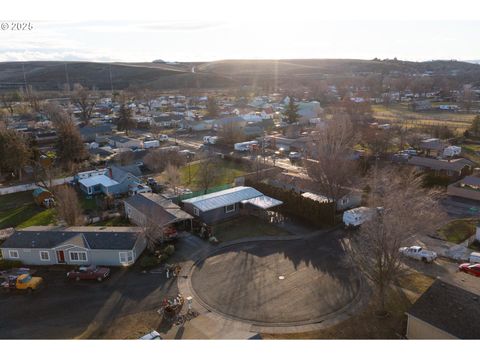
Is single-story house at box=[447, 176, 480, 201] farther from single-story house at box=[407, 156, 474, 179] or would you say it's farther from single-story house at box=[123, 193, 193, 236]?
single-story house at box=[123, 193, 193, 236]

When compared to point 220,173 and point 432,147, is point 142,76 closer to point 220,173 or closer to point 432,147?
point 220,173

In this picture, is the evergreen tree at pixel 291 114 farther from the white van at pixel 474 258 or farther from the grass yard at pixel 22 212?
the white van at pixel 474 258

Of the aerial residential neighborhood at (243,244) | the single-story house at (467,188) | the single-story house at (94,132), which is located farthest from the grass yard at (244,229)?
the single-story house at (94,132)

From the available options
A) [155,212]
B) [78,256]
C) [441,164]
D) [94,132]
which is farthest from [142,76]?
[78,256]

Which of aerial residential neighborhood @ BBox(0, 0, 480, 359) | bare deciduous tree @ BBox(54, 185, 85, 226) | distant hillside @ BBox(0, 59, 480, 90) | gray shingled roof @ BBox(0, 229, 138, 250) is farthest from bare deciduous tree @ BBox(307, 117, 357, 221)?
distant hillside @ BBox(0, 59, 480, 90)

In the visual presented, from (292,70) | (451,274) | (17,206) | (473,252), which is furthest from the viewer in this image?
(292,70)

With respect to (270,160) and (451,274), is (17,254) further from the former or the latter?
(270,160)

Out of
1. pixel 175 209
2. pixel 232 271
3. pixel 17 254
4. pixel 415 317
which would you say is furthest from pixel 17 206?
pixel 415 317
